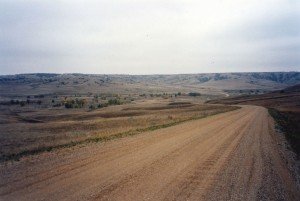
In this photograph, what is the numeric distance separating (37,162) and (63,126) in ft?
86.7

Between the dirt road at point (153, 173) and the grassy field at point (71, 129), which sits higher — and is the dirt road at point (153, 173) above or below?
above

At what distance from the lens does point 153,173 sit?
14133mm

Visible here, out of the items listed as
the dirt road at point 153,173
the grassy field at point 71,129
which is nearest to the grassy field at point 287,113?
the dirt road at point 153,173

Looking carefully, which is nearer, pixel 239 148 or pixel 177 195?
pixel 177 195

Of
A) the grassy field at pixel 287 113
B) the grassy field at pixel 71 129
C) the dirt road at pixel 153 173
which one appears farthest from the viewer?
the grassy field at pixel 287 113

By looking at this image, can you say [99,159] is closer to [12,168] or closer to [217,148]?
[12,168]

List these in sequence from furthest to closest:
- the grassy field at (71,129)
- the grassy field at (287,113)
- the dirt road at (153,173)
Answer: the grassy field at (287,113)
the grassy field at (71,129)
the dirt road at (153,173)

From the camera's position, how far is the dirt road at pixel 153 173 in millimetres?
11367

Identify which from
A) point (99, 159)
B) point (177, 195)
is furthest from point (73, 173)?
point (177, 195)

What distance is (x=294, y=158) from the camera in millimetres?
18297

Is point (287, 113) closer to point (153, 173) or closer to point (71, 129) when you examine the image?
point (71, 129)

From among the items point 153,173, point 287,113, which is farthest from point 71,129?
point 287,113

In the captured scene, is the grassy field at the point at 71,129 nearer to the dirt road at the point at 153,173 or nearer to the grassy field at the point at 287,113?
the dirt road at the point at 153,173

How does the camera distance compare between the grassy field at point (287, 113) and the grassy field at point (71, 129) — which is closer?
the grassy field at point (71, 129)
